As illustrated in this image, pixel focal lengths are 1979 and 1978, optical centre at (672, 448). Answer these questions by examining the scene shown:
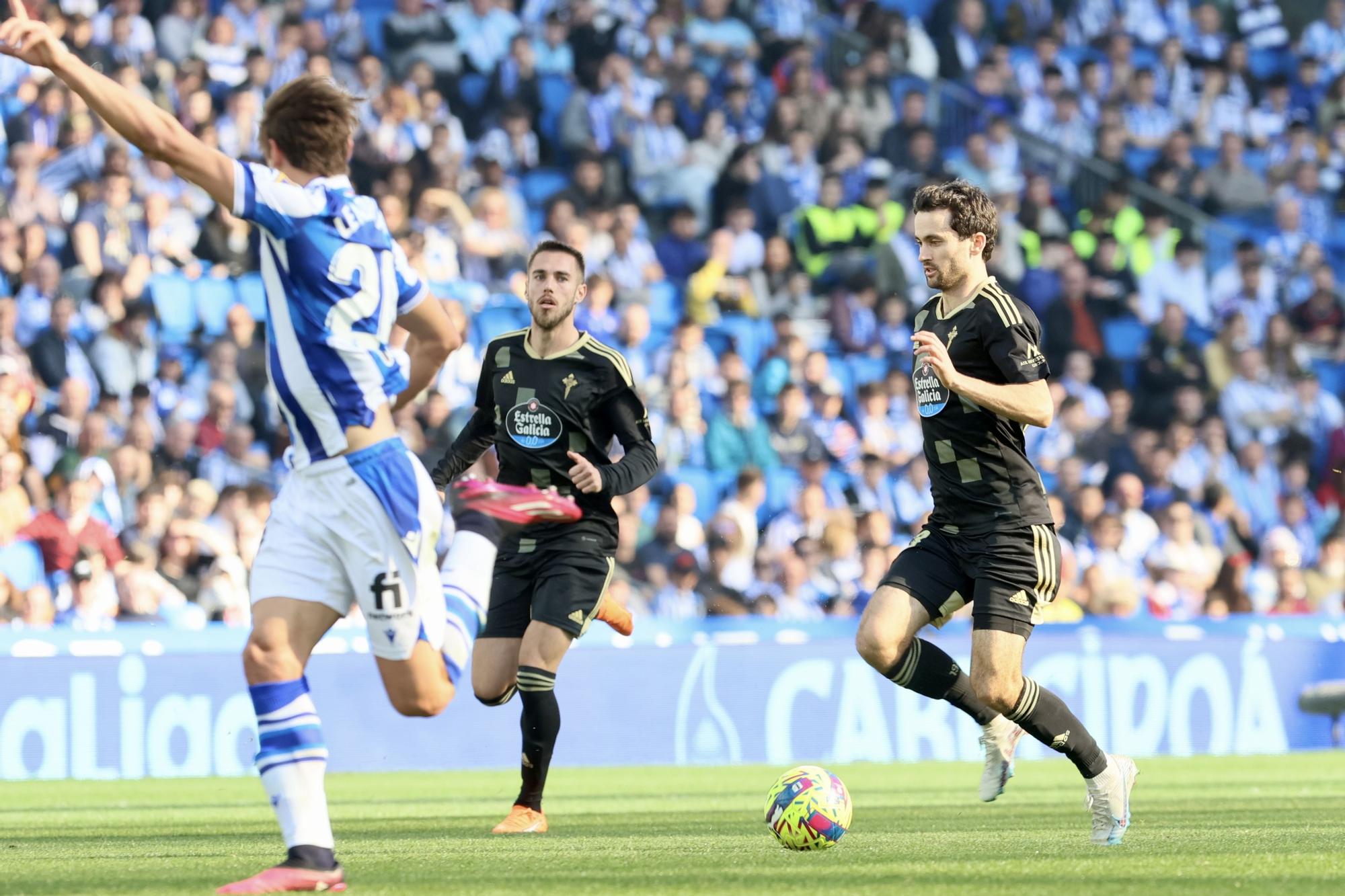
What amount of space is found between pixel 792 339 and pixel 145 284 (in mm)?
5841

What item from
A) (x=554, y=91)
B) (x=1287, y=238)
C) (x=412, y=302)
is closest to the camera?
(x=412, y=302)

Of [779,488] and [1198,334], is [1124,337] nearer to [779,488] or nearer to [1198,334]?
[1198,334]

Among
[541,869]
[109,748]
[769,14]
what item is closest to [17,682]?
[109,748]

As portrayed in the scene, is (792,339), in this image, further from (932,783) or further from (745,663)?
(932,783)

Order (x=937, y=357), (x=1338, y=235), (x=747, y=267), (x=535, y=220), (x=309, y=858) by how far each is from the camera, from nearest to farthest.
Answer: (x=309, y=858), (x=937, y=357), (x=535, y=220), (x=747, y=267), (x=1338, y=235)

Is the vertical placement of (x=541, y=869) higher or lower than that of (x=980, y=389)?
lower

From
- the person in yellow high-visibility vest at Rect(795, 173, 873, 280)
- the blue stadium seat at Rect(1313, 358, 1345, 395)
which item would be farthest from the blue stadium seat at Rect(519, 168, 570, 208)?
the blue stadium seat at Rect(1313, 358, 1345, 395)

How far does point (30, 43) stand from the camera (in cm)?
533

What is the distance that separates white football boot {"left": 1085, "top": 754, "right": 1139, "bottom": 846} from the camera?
7.48 meters

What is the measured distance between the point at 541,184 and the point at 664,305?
2.02 meters

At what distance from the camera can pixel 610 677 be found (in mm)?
14211

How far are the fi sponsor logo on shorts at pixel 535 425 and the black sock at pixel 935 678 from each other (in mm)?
1987

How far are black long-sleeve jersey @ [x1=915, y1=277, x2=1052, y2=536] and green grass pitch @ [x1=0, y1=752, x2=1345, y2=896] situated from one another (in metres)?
1.29

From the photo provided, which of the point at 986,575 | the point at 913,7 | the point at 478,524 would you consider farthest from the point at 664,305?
the point at 478,524
